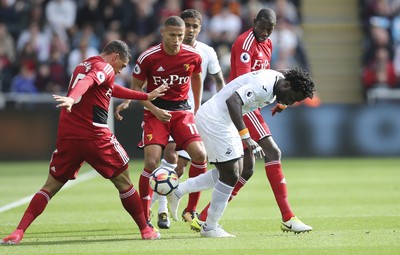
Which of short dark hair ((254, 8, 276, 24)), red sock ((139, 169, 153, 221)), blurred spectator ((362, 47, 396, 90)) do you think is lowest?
blurred spectator ((362, 47, 396, 90))

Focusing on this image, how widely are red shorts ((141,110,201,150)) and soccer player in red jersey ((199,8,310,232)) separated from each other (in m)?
0.62

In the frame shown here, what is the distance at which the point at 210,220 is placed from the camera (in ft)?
31.9

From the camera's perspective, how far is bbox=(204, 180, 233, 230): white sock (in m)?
9.70

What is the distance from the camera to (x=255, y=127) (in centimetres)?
1052

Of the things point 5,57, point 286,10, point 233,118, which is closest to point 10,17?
point 5,57

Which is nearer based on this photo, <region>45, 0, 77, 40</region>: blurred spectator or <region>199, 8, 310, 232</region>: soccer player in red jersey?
<region>199, 8, 310, 232</region>: soccer player in red jersey

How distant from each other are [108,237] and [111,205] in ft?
11.2

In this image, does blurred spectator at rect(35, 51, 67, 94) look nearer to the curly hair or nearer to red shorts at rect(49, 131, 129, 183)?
red shorts at rect(49, 131, 129, 183)

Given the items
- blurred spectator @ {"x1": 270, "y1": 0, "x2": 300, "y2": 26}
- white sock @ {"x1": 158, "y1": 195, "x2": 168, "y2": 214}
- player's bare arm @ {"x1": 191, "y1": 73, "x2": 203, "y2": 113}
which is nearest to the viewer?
white sock @ {"x1": 158, "y1": 195, "x2": 168, "y2": 214}

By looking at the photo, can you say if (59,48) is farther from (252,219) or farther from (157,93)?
(157,93)

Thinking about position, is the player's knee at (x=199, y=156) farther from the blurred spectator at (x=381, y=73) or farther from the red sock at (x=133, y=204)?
the blurred spectator at (x=381, y=73)

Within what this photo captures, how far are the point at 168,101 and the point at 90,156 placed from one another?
1652mm

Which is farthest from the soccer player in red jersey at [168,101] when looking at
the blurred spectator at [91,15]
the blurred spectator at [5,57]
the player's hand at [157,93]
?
the blurred spectator at [91,15]


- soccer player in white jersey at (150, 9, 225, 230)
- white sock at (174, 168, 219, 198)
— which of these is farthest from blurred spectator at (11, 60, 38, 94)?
white sock at (174, 168, 219, 198)
